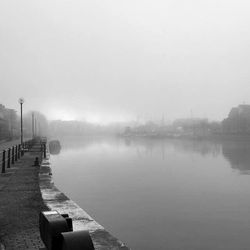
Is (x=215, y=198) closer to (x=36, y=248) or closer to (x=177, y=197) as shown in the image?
(x=177, y=197)

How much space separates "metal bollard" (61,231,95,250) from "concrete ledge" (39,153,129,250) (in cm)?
324

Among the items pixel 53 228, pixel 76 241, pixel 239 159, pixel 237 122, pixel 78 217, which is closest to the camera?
pixel 76 241

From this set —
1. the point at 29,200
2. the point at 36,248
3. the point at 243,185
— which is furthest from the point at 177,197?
the point at 36,248

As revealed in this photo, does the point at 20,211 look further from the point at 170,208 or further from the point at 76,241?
the point at 76,241

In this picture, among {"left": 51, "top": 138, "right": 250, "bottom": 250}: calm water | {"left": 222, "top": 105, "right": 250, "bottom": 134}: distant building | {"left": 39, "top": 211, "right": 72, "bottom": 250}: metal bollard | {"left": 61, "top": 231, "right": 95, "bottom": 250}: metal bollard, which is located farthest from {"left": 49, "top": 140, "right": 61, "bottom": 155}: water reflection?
{"left": 222, "top": 105, "right": 250, "bottom": 134}: distant building

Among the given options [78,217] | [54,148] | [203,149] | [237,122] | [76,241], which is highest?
[237,122]

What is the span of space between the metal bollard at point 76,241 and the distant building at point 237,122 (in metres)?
131

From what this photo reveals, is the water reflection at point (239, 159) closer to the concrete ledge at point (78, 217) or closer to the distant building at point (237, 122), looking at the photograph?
the concrete ledge at point (78, 217)

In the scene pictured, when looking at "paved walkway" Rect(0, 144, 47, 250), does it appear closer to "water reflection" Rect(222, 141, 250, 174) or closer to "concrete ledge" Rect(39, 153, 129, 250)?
"concrete ledge" Rect(39, 153, 129, 250)

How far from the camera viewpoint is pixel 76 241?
11.3ft

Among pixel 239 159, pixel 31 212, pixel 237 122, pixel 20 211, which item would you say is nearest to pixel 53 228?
pixel 31 212

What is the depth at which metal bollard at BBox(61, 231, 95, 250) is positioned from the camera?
11.2ft

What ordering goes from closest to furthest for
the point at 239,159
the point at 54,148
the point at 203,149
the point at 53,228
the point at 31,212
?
1. the point at 53,228
2. the point at 31,212
3. the point at 239,159
4. the point at 203,149
5. the point at 54,148

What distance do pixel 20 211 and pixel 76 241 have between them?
633 centimetres
